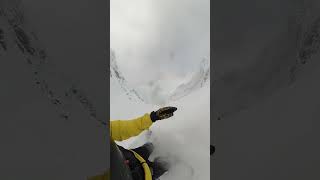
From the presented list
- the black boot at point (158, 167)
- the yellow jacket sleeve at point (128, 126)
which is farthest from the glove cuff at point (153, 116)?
the black boot at point (158, 167)
